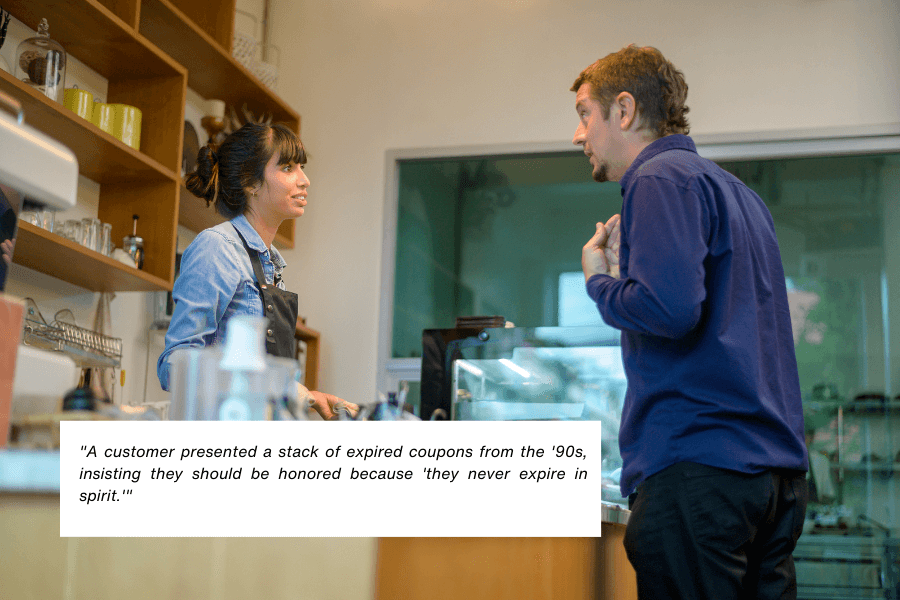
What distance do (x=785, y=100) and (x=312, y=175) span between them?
2.10m

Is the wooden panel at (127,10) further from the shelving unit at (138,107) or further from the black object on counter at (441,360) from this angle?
the black object on counter at (441,360)

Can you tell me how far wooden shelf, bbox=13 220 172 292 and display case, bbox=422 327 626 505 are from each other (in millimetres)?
982

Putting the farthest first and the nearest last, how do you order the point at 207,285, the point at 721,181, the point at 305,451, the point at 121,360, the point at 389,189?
1. the point at 389,189
2. the point at 121,360
3. the point at 207,285
4. the point at 721,181
5. the point at 305,451

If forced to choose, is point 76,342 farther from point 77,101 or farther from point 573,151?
point 573,151

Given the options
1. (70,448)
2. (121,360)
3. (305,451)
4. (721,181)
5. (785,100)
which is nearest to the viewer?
(70,448)

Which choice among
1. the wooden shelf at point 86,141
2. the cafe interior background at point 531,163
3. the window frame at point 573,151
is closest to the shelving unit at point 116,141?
the wooden shelf at point 86,141

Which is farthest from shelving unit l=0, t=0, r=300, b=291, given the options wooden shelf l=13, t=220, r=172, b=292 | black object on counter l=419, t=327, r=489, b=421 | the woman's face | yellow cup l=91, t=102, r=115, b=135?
black object on counter l=419, t=327, r=489, b=421

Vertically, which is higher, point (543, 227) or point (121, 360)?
point (543, 227)

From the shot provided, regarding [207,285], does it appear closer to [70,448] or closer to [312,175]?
[70,448]

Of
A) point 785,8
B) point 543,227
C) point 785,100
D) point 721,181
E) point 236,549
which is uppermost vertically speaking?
point 785,8

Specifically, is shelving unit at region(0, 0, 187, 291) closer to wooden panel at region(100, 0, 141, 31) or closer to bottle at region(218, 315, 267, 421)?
wooden panel at region(100, 0, 141, 31)

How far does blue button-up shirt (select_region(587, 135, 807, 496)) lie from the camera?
49.0 inches

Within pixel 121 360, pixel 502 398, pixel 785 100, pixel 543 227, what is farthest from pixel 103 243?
pixel 785 100

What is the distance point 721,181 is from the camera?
137cm
